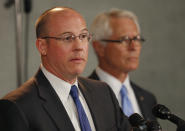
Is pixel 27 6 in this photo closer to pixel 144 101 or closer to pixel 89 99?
pixel 144 101

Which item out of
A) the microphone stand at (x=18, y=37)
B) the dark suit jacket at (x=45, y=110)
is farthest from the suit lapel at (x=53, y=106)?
the microphone stand at (x=18, y=37)

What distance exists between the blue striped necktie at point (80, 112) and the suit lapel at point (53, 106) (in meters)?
0.07

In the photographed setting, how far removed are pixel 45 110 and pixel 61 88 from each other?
0.17m

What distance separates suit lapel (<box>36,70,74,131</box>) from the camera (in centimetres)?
186

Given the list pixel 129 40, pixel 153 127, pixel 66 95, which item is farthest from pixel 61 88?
pixel 129 40

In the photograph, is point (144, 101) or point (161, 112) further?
point (144, 101)

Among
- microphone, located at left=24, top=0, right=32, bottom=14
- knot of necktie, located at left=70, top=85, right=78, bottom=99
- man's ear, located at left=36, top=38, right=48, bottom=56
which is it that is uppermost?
microphone, located at left=24, top=0, right=32, bottom=14

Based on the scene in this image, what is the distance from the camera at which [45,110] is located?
1.87m

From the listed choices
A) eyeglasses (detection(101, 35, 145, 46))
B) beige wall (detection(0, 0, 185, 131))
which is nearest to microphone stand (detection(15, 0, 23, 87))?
eyeglasses (detection(101, 35, 145, 46))

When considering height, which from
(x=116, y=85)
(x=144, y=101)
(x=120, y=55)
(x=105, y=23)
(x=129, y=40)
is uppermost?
(x=105, y=23)

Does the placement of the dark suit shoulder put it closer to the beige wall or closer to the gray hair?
the gray hair

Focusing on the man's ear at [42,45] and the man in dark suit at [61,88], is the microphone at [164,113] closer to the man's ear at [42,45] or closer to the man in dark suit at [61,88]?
the man in dark suit at [61,88]

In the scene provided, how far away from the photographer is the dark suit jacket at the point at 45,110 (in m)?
1.75

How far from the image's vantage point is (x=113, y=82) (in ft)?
10.0
